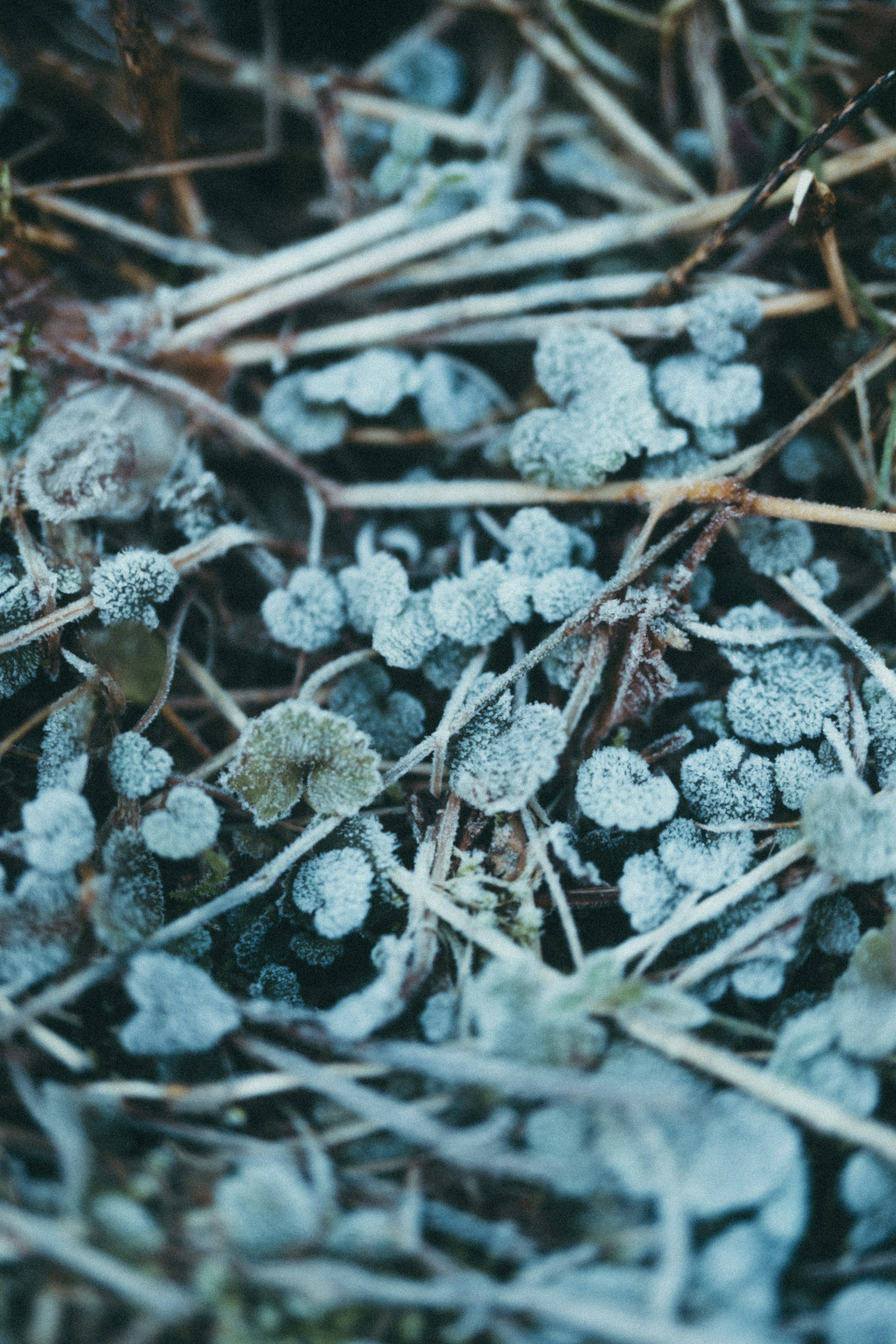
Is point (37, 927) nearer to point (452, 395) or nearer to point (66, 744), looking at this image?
point (66, 744)

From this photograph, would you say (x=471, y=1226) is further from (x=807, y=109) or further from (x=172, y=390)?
(x=807, y=109)

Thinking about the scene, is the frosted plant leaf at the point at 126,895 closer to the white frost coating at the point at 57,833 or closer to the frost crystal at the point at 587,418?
the white frost coating at the point at 57,833

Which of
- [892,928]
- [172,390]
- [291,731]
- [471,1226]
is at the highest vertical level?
[172,390]

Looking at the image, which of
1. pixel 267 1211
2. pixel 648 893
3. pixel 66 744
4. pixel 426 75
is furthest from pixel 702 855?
pixel 426 75

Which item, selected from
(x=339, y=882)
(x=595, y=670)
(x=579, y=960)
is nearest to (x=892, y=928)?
(x=579, y=960)

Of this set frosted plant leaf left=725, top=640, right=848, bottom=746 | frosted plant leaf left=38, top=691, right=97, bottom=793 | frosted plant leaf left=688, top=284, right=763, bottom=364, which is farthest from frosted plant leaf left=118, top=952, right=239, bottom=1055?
frosted plant leaf left=688, top=284, right=763, bottom=364

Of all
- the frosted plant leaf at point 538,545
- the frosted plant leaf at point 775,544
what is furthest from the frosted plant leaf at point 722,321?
the frosted plant leaf at point 538,545
